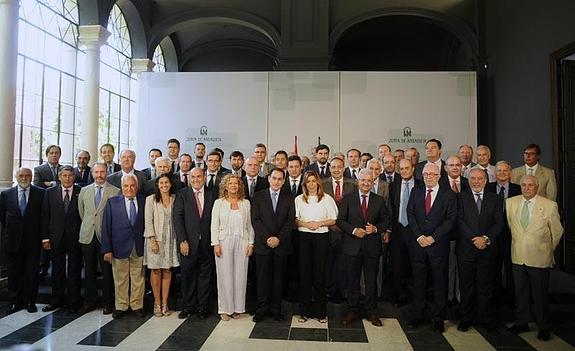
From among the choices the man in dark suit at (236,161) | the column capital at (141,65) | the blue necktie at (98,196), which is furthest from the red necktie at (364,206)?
the column capital at (141,65)

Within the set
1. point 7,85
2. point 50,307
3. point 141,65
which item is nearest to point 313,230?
point 50,307

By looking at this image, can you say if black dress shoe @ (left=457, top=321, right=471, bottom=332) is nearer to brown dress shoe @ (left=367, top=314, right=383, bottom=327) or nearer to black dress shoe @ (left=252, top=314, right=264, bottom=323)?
brown dress shoe @ (left=367, top=314, right=383, bottom=327)

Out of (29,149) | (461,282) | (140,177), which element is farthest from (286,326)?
(29,149)

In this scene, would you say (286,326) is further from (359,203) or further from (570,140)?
(570,140)

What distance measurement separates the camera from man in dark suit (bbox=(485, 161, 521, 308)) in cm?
401

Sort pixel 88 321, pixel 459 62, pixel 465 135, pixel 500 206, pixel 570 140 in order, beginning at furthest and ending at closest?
1. pixel 459 62
2. pixel 465 135
3. pixel 570 140
4. pixel 88 321
5. pixel 500 206

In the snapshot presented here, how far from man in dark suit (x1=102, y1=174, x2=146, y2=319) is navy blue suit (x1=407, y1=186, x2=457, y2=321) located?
243 centimetres

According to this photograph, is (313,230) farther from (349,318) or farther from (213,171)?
(213,171)

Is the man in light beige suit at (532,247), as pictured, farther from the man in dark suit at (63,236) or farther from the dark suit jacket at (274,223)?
the man in dark suit at (63,236)

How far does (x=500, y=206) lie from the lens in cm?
374

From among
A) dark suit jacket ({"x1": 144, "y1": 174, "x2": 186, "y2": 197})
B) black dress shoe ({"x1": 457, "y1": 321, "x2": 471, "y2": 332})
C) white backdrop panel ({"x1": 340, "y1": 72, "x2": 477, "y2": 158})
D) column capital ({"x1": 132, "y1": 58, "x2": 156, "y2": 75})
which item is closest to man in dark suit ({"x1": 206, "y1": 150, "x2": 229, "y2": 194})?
dark suit jacket ({"x1": 144, "y1": 174, "x2": 186, "y2": 197})

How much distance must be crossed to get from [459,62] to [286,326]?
8.55 meters

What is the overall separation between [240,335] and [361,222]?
1.37 metres

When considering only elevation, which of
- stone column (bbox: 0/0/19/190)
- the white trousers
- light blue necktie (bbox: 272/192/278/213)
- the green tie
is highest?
stone column (bbox: 0/0/19/190)
